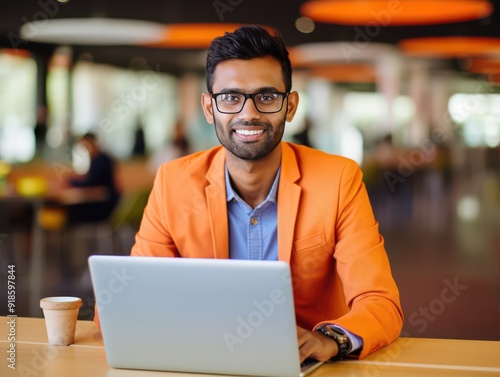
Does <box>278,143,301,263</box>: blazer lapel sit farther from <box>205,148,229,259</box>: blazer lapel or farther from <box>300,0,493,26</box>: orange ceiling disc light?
<box>300,0,493,26</box>: orange ceiling disc light

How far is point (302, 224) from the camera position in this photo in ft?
7.62

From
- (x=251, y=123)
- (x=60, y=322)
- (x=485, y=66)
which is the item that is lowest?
(x=60, y=322)

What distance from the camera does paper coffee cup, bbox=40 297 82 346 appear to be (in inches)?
77.8

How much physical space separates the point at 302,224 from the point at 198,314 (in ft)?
2.55

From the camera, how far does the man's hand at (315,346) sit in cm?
175

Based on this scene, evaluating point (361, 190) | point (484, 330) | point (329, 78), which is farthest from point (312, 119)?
point (361, 190)

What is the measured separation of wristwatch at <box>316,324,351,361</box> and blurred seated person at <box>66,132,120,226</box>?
5993 millimetres

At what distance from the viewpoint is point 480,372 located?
1733mm

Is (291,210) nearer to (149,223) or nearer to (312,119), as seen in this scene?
(149,223)

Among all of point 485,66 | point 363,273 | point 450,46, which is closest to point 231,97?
point 363,273

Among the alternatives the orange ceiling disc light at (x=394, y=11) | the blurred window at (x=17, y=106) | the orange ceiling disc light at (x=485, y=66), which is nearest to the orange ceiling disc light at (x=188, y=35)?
the orange ceiling disc light at (x=394, y=11)

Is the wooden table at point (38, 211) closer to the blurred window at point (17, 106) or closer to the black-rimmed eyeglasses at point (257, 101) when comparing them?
the blurred window at point (17, 106)

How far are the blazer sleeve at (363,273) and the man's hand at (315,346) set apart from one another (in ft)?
0.30

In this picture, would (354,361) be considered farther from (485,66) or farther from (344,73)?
(485,66)
